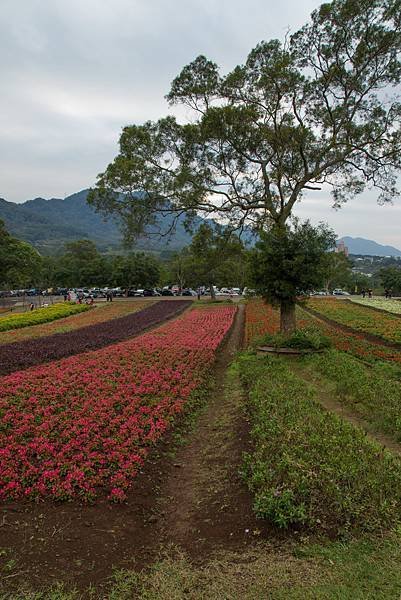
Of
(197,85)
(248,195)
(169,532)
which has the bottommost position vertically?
(169,532)

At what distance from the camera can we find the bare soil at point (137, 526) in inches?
179

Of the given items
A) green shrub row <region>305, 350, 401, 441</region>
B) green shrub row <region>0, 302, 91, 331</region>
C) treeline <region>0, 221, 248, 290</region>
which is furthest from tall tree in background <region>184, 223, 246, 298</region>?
green shrub row <region>0, 302, 91, 331</region>

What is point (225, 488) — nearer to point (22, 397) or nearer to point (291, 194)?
point (22, 397)

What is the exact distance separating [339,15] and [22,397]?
17.5 m

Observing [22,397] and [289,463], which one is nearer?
[289,463]

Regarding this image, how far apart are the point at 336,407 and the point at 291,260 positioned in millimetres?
7752

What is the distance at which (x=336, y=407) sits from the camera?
1006 centimetres

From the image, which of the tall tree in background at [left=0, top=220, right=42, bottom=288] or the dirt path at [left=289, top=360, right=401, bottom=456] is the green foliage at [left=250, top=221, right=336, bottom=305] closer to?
the dirt path at [left=289, top=360, right=401, bottom=456]

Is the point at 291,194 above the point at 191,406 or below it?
above

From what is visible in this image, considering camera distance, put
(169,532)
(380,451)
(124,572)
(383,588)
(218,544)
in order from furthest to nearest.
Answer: (380,451) → (169,532) → (218,544) → (124,572) → (383,588)

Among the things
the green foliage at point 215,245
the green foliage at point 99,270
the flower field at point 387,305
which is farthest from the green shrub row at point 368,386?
the green foliage at point 99,270

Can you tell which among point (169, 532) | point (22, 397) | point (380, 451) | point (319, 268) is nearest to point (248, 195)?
point (319, 268)

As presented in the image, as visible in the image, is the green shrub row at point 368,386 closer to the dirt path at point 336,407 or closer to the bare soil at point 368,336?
the dirt path at point 336,407

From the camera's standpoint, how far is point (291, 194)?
1916 cm
